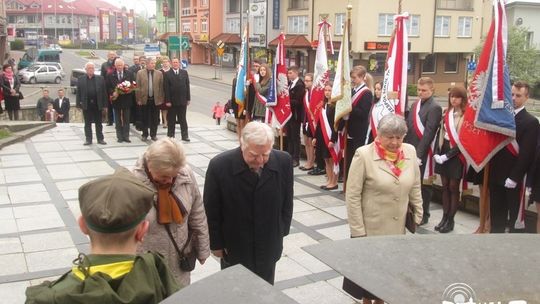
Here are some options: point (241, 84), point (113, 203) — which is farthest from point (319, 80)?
point (113, 203)

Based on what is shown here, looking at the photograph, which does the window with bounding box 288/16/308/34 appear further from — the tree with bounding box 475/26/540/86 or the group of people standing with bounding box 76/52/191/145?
the group of people standing with bounding box 76/52/191/145

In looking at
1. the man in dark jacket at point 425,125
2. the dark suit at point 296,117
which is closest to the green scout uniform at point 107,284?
the man in dark jacket at point 425,125

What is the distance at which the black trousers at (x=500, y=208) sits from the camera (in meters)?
6.20

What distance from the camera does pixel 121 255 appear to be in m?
1.94

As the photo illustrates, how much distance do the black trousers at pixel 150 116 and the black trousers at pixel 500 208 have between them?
7980mm

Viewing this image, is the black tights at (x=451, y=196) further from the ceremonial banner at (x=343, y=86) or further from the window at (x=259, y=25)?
the window at (x=259, y=25)

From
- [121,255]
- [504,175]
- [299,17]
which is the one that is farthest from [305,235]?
[299,17]

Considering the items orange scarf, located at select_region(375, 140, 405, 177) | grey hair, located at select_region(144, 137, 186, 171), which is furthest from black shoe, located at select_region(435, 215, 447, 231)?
grey hair, located at select_region(144, 137, 186, 171)

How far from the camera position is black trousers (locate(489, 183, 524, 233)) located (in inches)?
244

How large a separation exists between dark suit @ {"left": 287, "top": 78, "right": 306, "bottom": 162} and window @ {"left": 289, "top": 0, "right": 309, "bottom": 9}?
3397 cm

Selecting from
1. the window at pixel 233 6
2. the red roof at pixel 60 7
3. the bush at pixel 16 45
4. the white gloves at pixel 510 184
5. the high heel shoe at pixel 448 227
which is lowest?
the high heel shoe at pixel 448 227

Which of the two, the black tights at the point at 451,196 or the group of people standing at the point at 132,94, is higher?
the group of people standing at the point at 132,94

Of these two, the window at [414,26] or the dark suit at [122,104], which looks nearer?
the dark suit at [122,104]

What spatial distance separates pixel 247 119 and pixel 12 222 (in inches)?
228
